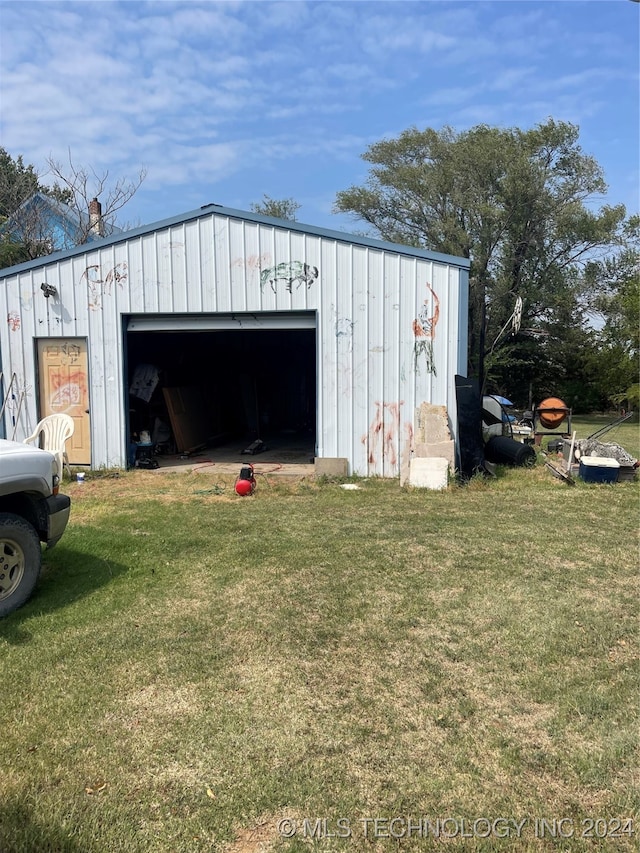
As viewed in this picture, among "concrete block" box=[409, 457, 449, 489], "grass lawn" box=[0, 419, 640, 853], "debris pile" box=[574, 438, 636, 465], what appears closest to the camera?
"grass lawn" box=[0, 419, 640, 853]

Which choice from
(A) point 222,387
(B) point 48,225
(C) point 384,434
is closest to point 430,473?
(C) point 384,434

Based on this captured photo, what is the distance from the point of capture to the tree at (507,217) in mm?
25500

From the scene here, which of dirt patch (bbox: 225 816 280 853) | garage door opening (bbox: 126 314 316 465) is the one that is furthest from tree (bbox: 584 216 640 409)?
dirt patch (bbox: 225 816 280 853)

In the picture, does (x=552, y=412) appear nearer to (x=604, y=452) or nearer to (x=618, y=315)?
(x=604, y=452)

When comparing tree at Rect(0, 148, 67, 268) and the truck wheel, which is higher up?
tree at Rect(0, 148, 67, 268)

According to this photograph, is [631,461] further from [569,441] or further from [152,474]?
[152,474]

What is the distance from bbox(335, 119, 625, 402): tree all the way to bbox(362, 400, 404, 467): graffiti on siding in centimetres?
1675

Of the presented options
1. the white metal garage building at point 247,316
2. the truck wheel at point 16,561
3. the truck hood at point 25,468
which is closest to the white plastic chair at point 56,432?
the white metal garage building at point 247,316

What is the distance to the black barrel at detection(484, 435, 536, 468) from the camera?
10000 millimetres

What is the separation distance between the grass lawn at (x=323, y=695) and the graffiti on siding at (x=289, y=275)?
16.0 ft

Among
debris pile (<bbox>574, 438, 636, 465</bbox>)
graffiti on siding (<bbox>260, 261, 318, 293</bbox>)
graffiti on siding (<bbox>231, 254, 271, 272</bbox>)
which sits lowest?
debris pile (<bbox>574, 438, 636, 465</bbox>)

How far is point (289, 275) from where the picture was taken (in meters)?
9.48

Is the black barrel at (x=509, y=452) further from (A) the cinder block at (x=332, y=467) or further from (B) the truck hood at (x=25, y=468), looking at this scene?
(B) the truck hood at (x=25, y=468)

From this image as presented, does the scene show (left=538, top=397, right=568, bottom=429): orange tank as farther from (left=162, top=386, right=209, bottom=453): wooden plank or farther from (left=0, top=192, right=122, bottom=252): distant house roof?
(left=0, top=192, right=122, bottom=252): distant house roof
